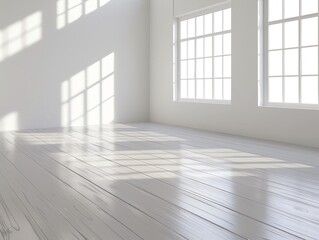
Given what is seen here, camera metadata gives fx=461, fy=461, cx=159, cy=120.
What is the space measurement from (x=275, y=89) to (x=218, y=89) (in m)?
1.64

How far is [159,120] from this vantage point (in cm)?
1013

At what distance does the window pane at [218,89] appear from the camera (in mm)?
8422

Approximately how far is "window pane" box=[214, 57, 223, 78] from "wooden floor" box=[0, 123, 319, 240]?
213cm

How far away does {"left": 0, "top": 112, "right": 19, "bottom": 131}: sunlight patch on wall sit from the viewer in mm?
8972

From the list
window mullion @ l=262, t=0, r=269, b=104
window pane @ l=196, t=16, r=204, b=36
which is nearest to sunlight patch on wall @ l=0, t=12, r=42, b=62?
window pane @ l=196, t=16, r=204, b=36

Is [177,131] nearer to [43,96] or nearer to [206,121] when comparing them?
[206,121]

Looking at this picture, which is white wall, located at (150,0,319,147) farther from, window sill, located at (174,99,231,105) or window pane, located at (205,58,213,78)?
window pane, located at (205,58,213,78)

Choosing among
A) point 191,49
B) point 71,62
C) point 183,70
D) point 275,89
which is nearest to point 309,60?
point 275,89

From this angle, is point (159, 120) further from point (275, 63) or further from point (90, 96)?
point (275, 63)

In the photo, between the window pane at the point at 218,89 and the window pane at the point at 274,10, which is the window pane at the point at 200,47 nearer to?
the window pane at the point at 218,89

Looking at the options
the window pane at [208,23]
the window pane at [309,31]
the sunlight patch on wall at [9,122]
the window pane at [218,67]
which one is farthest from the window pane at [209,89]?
the sunlight patch on wall at [9,122]

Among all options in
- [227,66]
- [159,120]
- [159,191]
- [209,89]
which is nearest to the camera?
[159,191]

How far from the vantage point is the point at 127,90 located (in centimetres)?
1024

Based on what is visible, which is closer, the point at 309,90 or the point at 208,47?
the point at 309,90
